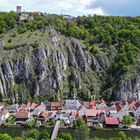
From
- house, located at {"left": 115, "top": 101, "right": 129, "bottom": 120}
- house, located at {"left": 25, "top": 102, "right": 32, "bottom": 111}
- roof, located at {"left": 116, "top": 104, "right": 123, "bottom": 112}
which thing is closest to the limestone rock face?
house, located at {"left": 25, "top": 102, "right": 32, "bottom": 111}

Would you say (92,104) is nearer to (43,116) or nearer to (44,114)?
(44,114)

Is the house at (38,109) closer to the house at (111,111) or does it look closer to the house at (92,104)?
the house at (92,104)

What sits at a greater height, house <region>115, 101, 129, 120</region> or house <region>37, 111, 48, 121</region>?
house <region>115, 101, 129, 120</region>

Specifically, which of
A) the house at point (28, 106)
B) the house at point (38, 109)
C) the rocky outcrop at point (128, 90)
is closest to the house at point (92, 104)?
the house at point (38, 109)

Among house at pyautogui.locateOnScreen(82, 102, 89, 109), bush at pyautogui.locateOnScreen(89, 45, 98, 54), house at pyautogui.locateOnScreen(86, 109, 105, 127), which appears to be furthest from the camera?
bush at pyautogui.locateOnScreen(89, 45, 98, 54)

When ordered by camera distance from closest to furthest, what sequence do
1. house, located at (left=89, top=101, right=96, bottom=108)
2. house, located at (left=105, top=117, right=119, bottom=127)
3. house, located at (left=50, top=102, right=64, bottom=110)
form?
1. house, located at (left=105, top=117, right=119, bottom=127)
2. house, located at (left=50, top=102, right=64, bottom=110)
3. house, located at (left=89, top=101, right=96, bottom=108)

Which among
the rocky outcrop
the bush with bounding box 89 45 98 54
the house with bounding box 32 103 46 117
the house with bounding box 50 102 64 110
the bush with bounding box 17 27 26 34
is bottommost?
the house with bounding box 32 103 46 117

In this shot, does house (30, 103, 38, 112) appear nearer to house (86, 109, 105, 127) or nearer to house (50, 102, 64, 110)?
house (50, 102, 64, 110)
